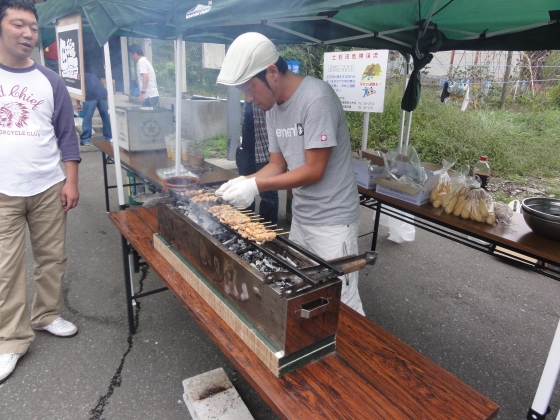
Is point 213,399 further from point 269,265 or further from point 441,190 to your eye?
point 441,190

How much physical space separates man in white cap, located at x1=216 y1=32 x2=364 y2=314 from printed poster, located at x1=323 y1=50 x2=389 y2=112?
324 cm

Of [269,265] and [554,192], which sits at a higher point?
[269,265]

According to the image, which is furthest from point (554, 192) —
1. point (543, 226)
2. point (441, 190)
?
point (543, 226)

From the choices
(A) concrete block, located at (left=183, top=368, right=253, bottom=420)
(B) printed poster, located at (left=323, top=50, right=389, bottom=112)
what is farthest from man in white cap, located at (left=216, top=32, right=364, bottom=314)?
(B) printed poster, located at (left=323, top=50, right=389, bottom=112)

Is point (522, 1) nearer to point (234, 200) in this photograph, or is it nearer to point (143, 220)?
point (234, 200)

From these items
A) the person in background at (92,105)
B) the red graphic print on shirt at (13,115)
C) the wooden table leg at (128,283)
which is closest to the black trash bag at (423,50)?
the wooden table leg at (128,283)

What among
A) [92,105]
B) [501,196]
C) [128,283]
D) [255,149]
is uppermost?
[92,105]

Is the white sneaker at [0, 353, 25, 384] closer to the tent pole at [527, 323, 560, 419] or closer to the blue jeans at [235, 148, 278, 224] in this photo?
the blue jeans at [235, 148, 278, 224]

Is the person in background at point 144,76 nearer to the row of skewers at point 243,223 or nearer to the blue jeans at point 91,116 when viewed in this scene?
the blue jeans at point 91,116

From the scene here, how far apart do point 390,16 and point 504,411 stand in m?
3.77

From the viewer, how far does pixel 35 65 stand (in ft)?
8.59

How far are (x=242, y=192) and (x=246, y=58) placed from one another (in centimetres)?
74

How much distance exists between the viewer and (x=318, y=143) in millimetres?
2102

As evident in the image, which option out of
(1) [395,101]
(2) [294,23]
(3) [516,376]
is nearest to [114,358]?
(3) [516,376]
